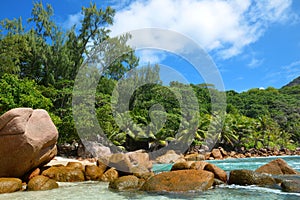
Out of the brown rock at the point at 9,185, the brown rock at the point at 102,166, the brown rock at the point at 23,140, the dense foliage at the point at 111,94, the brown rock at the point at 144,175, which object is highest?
the dense foliage at the point at 111,94

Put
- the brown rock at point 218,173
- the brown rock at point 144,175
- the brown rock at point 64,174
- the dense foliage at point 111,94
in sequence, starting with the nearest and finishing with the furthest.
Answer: the brown rock at point 218,173
the brown rock at point 144,175
the brown rock at point 64,174
the dense foliage at point 111,94

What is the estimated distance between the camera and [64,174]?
1055cm

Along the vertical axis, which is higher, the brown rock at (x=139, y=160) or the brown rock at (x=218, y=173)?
the brown rock at (x=139, y=160)

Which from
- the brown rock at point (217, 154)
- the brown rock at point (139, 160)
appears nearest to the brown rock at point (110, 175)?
the brown rock at point (139, 160)

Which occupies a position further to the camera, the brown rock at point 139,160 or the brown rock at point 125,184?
the brown rock at point 139,160

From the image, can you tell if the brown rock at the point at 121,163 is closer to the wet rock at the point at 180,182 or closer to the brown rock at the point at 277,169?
the wet rock at the point at 180,182

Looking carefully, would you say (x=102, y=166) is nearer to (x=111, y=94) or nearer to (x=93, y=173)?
(x=93, y=173)

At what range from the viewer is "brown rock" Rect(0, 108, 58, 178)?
9.15 m

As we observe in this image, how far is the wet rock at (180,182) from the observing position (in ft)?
26.9

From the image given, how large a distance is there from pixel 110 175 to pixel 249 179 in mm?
4808

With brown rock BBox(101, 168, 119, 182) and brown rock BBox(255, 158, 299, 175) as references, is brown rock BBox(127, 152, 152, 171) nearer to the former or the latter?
brown rock BBox(101, 168, 119, 182)

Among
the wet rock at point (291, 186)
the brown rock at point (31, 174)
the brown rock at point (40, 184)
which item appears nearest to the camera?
the wet rock at point (291, 186)

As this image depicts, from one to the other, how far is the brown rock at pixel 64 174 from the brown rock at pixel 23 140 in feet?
1.77

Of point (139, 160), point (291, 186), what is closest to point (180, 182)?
point (291, 186)
